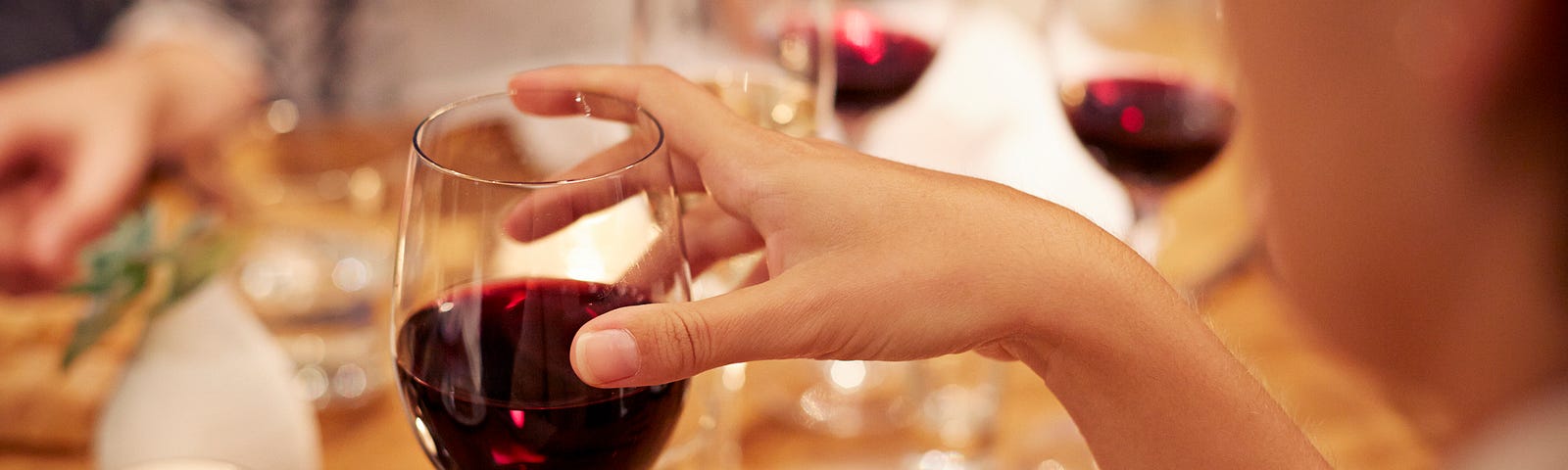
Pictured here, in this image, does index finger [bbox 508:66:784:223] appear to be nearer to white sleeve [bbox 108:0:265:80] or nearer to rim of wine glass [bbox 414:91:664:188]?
rim of wine glass [bbox 414:91:664:188]

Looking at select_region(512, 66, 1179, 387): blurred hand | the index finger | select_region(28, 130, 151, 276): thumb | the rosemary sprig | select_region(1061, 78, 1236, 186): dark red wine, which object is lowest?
select_region(28, 130, 151, 276): thumb

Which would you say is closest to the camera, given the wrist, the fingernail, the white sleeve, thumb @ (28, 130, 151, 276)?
the fingernail

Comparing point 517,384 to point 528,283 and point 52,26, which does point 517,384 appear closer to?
point 528,283

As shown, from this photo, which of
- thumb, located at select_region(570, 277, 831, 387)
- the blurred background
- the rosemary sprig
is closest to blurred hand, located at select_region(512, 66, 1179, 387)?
thumb, located at select_region(570, 277, 831, 387)

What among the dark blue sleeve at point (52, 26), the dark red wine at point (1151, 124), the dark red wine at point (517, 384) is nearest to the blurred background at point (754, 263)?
the dark red wine at point (1151, 124)

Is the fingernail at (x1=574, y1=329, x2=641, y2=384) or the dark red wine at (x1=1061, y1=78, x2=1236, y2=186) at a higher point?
the dark red wine at (x1=1061, y1=78, x2=1236, y2=186)

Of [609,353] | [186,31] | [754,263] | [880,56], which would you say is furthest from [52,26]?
[609,353]

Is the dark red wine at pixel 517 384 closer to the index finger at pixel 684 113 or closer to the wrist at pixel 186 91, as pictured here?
the index finger at pixel 684 113
